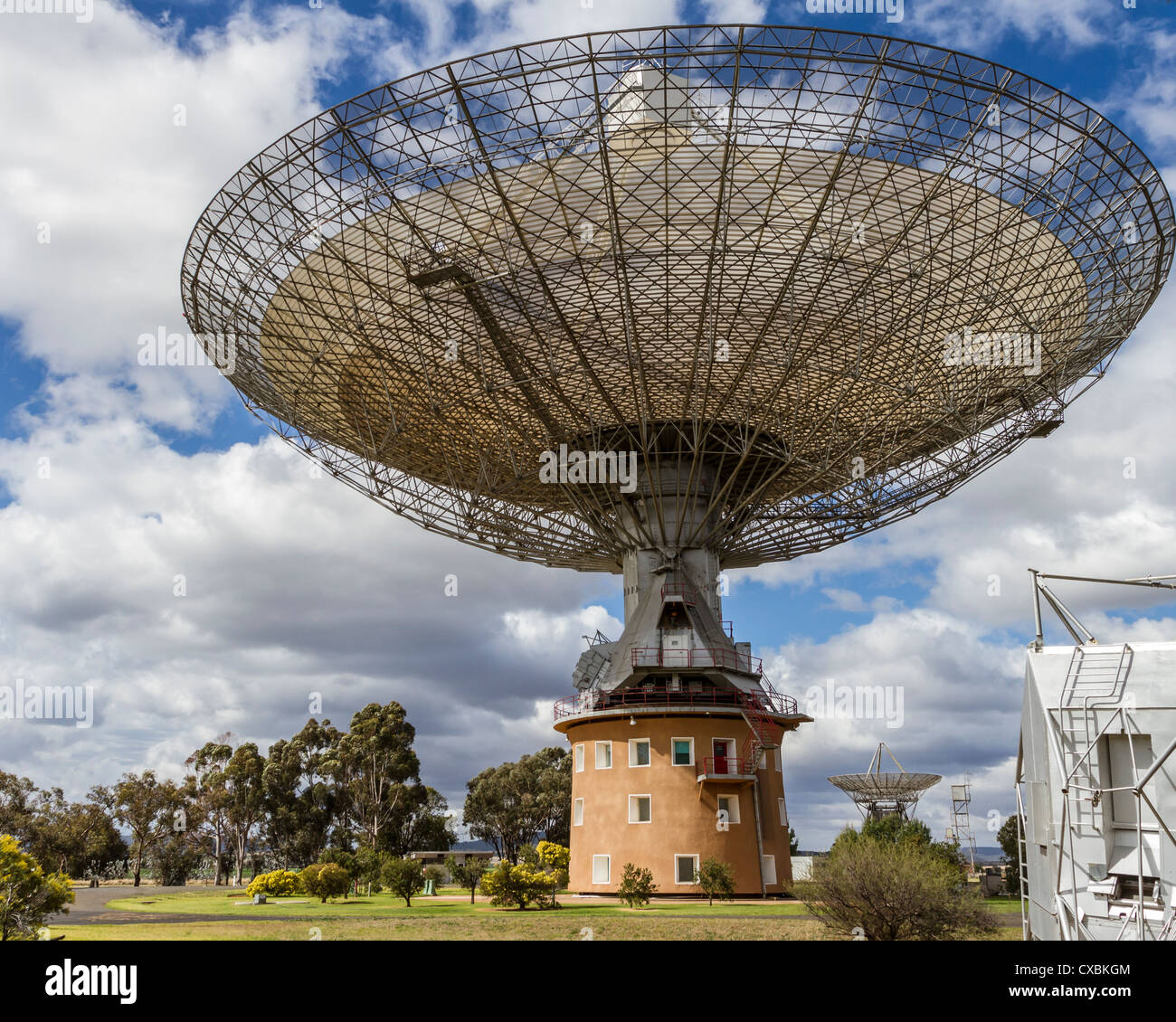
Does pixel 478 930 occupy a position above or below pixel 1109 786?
below

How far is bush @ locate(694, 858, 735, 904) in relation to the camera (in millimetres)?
38594

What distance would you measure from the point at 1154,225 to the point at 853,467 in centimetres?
1388

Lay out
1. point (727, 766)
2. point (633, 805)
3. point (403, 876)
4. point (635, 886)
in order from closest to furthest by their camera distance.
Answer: point (635, 886), point (403, 876), point (633, 805), point (727, 766)

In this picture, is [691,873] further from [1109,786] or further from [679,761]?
[1109,786]

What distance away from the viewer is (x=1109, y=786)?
1423 centimetres

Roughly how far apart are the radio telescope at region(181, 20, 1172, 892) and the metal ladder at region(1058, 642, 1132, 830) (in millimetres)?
16324

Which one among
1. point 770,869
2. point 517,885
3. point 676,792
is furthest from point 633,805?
point 517,885

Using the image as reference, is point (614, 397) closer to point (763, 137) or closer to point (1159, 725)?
point (763, 137)

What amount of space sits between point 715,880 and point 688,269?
76.7 feet

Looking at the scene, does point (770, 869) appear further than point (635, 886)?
Yes

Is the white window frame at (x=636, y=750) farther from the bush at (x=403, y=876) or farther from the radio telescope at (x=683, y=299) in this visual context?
the bush at (x=403, y=876)

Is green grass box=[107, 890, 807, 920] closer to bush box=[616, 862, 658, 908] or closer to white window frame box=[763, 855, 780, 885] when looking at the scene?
bush box=[616, 862, 658, 908]

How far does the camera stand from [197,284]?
33.0 meters

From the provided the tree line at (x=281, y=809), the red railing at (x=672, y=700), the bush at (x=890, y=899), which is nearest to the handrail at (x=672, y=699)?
the red railing at (x=672, y=700)
